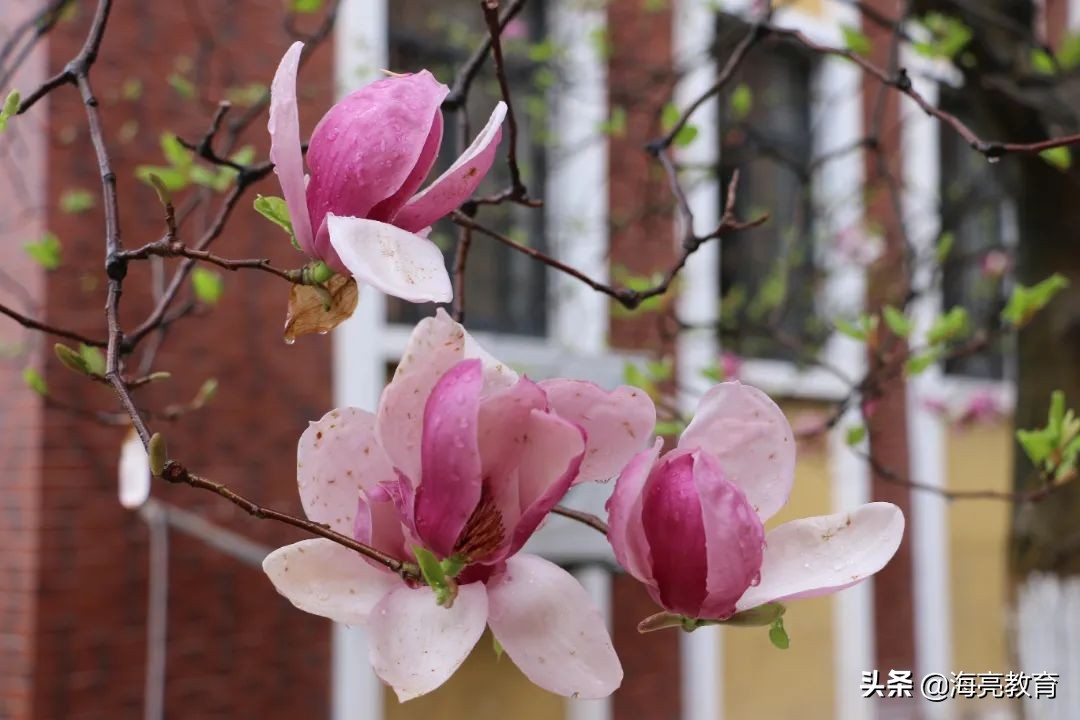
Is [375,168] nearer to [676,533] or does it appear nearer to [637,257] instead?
[676,533]

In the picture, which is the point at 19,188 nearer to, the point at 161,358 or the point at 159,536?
the point at 161,358

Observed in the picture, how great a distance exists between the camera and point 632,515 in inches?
17.1

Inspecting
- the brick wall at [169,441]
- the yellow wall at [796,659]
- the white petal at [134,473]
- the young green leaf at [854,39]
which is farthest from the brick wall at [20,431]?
the yellow wall at [796,659]

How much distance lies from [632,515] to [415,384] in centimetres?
10

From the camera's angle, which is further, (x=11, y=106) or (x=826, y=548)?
(x=11, y=106)

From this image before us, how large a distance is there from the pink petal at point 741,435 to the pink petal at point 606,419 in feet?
0.07

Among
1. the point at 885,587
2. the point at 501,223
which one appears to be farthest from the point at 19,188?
the point at 885,587

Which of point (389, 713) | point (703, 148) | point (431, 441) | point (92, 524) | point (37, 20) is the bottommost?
point (389, 713)

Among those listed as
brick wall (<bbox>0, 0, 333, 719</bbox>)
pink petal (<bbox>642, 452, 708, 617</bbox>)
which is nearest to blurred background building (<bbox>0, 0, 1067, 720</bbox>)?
brick wall (<bbox>0, 0, 333, 719</bbox>)

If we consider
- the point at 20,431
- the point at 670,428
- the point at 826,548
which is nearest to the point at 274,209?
the point at 826,548

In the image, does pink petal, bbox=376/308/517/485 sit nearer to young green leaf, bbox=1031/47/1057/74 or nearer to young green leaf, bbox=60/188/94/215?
young green leaf, bbox=1031/47/1057/74

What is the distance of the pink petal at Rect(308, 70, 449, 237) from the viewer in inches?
16.7

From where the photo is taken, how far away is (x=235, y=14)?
9.79ft

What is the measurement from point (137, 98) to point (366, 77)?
2.04ft
